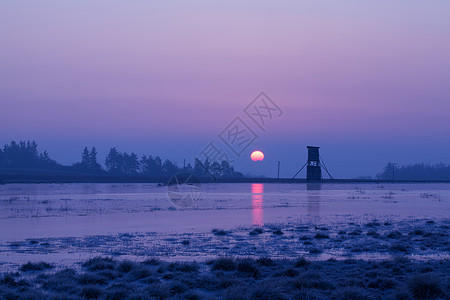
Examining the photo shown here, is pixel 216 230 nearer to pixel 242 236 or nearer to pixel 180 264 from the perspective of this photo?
pixel 242 236

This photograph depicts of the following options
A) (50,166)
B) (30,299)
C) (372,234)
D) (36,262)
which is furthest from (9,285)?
(50,166)

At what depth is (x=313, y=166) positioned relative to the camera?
406ft

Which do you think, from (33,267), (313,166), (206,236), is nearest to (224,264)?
(33,267)

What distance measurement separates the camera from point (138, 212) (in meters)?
33.9

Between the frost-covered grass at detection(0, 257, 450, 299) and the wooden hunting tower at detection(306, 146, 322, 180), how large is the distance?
108915 millimetres

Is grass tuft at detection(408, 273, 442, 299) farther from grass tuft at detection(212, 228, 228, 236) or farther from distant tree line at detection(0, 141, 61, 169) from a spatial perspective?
distant tree line at detection(0, 141, 61, 169)

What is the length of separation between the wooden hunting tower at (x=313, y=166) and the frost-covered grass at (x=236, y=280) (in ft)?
357

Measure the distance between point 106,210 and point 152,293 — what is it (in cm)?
2523

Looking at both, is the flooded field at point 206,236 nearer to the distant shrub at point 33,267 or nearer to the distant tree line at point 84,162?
the distant shrub at point 33,267

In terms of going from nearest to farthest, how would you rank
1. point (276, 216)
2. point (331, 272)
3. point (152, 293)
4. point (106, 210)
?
point (152, 293)
point (331, 272)
point (276, 216)
point (106, 210)

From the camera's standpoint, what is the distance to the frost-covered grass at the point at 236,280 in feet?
35.0

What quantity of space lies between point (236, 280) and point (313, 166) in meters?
114

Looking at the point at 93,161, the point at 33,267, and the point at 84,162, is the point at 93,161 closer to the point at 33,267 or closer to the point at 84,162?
the point at 84,162

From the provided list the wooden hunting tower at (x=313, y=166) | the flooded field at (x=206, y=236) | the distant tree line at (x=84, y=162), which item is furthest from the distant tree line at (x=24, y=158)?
the flooded field at (x=206, y=236)
